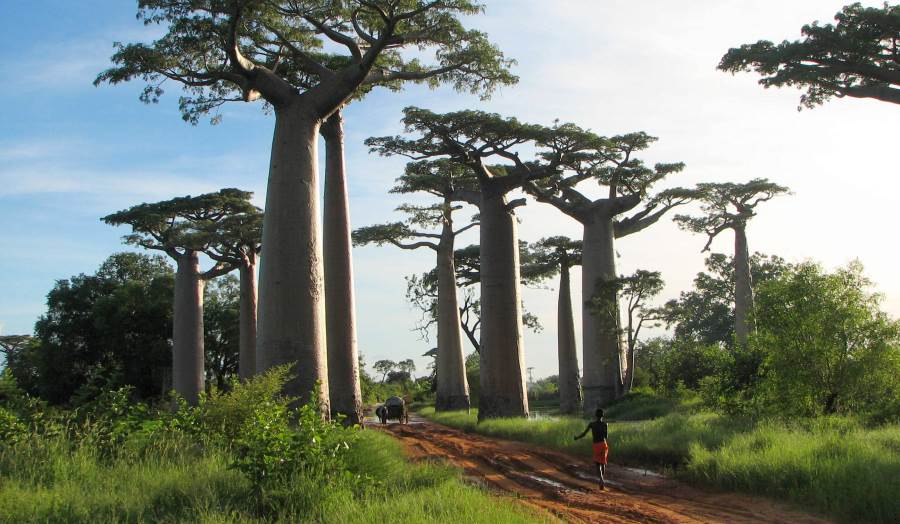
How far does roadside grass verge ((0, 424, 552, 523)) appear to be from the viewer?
15.6 feet

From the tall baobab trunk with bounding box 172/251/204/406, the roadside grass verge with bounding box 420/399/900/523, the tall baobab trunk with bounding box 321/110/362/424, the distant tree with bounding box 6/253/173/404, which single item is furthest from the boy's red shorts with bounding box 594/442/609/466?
the distant tree with bounding box 6/253/173/404

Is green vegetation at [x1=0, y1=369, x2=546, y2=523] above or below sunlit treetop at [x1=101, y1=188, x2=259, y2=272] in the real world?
below

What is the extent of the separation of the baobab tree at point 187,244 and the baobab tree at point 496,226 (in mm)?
8397

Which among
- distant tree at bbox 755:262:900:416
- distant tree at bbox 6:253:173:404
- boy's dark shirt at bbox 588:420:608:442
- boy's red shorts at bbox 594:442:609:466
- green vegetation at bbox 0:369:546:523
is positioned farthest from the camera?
distant tree at bbox 6:253:173:404

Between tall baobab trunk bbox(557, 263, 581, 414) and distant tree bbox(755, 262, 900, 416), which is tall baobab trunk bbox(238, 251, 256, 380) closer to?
tall baobab trunk bbox(557, 263, 581, 414)

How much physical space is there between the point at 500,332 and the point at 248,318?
9658 mm

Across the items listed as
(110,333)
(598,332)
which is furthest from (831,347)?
(110,333)

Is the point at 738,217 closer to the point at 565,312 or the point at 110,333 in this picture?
the point at 565,312

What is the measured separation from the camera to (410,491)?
229 inches

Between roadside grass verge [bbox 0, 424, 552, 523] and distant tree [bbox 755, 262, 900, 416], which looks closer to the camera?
roadside grass verge [bbox 0, 424, 552, 523]

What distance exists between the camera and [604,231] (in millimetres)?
21625

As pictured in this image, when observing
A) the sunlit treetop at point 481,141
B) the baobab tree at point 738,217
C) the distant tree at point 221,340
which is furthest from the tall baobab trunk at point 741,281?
the distant tree at point 221,340

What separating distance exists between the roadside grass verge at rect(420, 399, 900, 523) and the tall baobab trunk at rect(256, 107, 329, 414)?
157 inches

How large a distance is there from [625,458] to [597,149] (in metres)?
8.93
